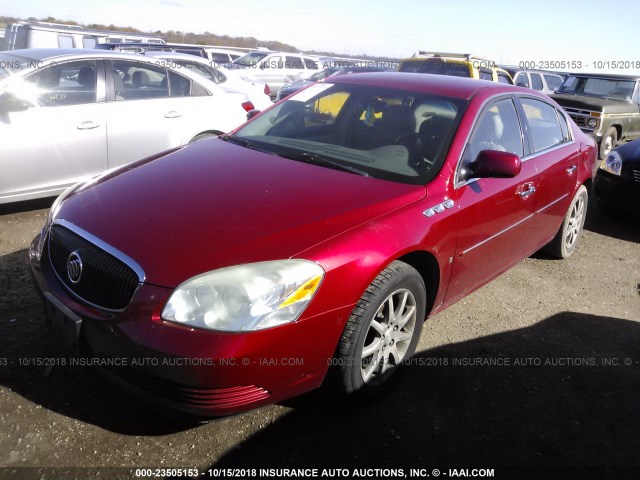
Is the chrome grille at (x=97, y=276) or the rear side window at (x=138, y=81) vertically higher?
the rear side window at (x=138, y=81)

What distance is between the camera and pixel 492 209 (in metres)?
3.24

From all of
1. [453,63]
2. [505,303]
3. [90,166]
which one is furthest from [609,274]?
[453,63]

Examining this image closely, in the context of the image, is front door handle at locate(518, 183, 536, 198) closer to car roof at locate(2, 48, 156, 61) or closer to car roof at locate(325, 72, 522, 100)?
car roof at locate(325, 72, 522, 100)

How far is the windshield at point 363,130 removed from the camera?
304 cm

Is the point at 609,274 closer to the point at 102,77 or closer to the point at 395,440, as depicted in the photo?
the point at 395,440

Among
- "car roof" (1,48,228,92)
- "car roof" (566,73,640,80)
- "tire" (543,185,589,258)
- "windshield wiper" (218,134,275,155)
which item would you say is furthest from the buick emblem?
"car roof" (566,73,640,80)

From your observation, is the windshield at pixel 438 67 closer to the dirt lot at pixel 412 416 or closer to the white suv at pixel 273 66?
the white suv at pixel 273 66

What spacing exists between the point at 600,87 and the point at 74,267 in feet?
36.6

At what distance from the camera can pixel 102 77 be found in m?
5.25

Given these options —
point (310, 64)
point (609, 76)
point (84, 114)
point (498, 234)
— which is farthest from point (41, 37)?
point (498, 234)

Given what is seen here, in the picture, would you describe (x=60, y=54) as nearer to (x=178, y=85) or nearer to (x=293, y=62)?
(x=178, y=85)

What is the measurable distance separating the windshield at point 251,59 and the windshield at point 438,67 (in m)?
7.56

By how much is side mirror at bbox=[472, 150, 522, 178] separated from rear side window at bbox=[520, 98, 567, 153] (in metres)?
1.08

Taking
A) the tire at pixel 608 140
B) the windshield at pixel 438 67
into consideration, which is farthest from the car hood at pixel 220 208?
the tire at pixel 608 140
